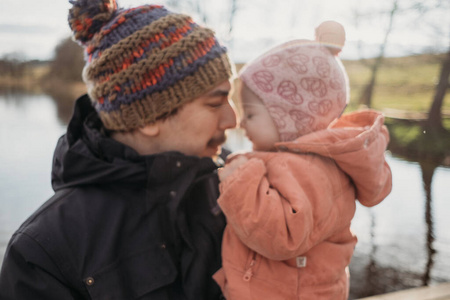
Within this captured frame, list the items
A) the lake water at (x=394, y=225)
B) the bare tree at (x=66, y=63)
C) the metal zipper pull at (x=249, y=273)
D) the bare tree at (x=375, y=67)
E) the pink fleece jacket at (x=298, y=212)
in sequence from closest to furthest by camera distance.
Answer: the pink fleece jacket at (x=298, y=212), the metal zipper pull at (x=249, y=273), the bare tree at (x=375, y=67), the lake water at (x=394, y=225), the bare tree at (x=66, y=63)

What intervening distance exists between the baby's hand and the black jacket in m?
0.11

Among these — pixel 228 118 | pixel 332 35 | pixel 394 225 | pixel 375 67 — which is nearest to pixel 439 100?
pixel 375 67

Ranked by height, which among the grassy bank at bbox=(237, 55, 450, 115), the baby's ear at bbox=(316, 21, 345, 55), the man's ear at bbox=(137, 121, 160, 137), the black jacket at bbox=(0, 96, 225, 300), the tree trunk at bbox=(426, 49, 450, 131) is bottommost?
the tree trunk at bbox=(426, 49, 450, 131)

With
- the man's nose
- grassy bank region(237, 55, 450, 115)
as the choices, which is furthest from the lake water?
the man's nose

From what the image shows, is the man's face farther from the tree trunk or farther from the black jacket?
the tree trunk

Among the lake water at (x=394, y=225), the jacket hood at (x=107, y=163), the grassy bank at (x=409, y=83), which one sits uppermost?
the jacket hood at (x=107, y=163)

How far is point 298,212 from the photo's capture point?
1146mm

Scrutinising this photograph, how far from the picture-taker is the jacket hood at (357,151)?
131cm

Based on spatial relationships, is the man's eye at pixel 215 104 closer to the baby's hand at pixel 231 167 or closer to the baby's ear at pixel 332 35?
the baby's hand at pixel 231 167

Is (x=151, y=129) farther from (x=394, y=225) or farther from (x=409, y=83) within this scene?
(x=394, y=225)

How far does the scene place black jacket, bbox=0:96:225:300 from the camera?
1171 mm

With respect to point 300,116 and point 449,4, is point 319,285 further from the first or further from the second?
point 449,4

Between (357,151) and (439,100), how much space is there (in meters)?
2.60

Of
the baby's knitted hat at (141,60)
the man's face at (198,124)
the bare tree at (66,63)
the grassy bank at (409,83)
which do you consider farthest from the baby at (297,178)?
the bare tree at (66,63)
